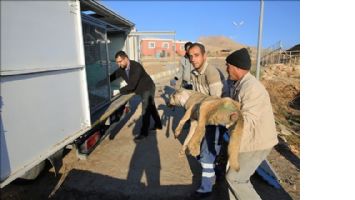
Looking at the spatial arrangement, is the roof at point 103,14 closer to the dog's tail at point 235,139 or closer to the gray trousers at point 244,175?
the dog's tail at point 235,139

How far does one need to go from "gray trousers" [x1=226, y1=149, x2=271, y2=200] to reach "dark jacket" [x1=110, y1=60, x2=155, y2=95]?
11.7 ft

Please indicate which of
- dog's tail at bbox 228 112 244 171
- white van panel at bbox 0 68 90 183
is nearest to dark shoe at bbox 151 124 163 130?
white van panel at bbox 0 68 90 183

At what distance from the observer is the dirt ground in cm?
365

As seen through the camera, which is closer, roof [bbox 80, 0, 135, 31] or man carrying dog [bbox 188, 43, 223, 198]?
man carrying dog [bbox 188, 43, 223, 198]

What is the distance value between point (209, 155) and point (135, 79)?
2885mm

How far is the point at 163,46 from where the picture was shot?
157 ft

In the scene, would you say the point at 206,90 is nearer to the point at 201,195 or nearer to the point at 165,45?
the point at 201,195

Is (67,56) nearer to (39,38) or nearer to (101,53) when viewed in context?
(39,38)

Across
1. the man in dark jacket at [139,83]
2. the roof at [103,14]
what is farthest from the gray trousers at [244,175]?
the man in dark jacket at [139,83]

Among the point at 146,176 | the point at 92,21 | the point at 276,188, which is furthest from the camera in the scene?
the point at 92,21

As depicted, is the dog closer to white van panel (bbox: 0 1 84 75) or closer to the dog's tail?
the dog's tail

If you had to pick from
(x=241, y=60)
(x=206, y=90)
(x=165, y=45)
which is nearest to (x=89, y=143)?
(x=206, y=90)
